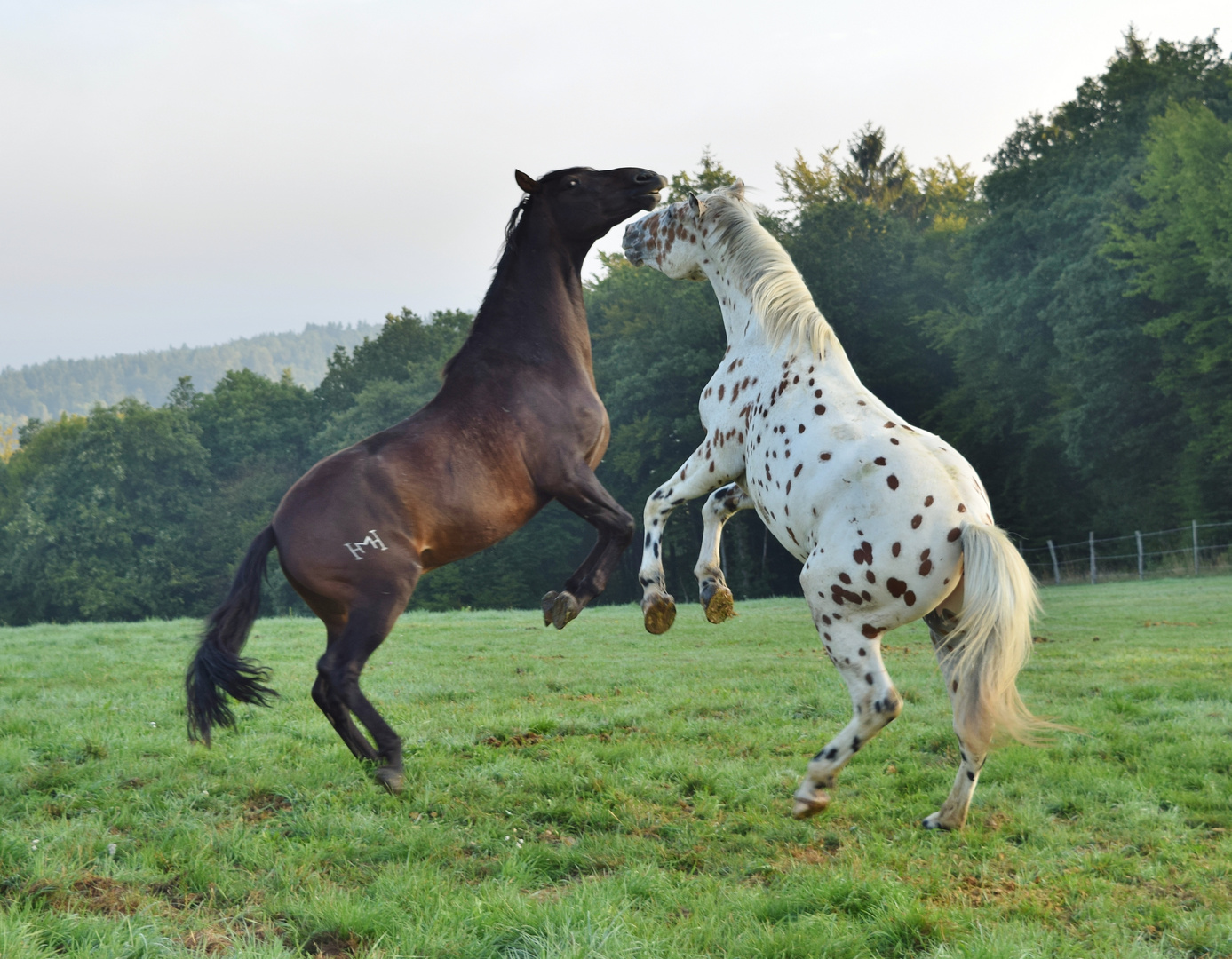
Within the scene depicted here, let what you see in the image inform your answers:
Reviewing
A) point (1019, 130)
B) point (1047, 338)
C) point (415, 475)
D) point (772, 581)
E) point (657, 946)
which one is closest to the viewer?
point (657, 946)

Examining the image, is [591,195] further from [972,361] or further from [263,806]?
[972,361]

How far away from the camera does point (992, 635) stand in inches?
167

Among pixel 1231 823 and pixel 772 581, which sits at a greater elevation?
pixel 1231 823

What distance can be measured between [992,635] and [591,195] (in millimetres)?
2983

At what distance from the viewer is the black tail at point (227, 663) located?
4.72 m

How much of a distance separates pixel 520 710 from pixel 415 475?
146 inches

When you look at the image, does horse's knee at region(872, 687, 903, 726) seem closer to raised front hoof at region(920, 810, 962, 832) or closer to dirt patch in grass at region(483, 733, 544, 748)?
raised front hoof at region(920, 810, 962, 832)

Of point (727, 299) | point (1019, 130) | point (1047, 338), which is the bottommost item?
point (727, 299)

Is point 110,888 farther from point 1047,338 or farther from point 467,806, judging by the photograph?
point 1047,338

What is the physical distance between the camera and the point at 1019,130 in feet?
114

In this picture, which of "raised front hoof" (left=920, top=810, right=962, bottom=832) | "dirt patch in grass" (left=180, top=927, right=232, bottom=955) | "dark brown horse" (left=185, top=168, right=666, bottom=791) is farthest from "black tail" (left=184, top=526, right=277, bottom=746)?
"raised front hoof" (left=920, top=810, right=962, bottom=832)

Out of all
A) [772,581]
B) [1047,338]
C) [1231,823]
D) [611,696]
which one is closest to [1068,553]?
[1047,338]

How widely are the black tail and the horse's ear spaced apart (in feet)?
7.30

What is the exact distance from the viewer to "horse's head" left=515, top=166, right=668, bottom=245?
5023 mm
